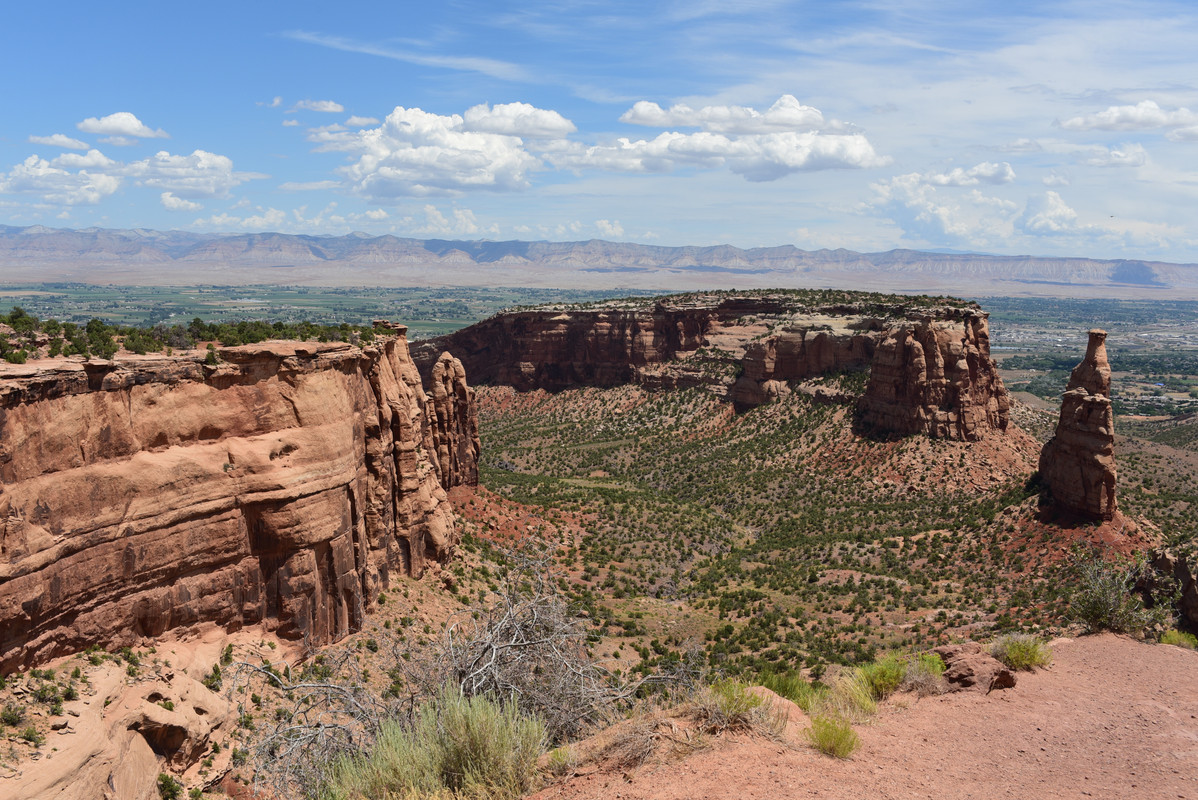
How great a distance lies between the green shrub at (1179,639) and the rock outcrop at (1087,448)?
1934 cm

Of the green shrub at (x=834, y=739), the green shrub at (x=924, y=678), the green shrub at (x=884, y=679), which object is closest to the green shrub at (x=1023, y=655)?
the green shrub at (x=924, y=678)

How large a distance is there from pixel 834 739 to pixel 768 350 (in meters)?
66.4

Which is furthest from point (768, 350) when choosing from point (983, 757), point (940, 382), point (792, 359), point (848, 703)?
point (983, 757)

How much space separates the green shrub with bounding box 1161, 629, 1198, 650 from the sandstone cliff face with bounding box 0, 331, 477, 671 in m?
23.6

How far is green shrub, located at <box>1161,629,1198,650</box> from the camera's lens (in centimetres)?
2167

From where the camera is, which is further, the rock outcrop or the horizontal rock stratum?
the horizontal rock stratum

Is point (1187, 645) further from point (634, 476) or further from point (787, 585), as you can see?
point (634, 476)

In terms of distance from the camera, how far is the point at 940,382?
6194cm

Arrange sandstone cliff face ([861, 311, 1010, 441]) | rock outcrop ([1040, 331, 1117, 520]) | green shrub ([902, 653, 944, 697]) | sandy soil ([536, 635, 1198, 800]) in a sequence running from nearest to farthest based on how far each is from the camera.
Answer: sandy soil ([536, 635, 1198, 800]) → green shrub ([902, 653, 944, 697]) → rock outcrop ([1040, 331, 1117, 520]) → sandstone cliff face ([861, 311, 1010, 441])

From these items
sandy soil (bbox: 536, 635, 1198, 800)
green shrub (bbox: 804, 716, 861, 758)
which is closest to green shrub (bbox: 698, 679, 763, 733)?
sandy soil (bbox: 536, 635, 1198, 800)

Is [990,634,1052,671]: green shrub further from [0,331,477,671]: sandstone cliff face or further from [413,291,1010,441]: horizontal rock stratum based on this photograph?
[413,291,1010,441]: horizontal rock stratum

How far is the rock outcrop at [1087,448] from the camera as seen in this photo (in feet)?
131

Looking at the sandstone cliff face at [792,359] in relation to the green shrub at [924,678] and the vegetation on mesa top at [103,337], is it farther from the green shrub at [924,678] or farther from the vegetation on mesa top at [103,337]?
the vegetation on mesa top at [103,337]

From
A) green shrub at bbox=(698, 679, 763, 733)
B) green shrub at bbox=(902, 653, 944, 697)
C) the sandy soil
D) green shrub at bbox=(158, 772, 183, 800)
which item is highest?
green shrub at bbox=(698, 679, 763, 733)
